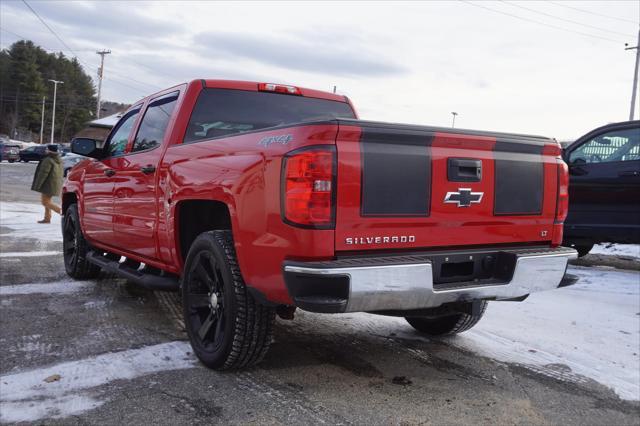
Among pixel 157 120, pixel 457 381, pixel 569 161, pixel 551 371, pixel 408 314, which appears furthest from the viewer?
pixel 569 161

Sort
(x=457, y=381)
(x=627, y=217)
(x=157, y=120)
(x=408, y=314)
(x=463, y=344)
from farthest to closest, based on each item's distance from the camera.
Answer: (x=627, y=217) → (x=157, y=120) → (x=463, y=344) → (x=457, y=381) → (x=408, y=314)

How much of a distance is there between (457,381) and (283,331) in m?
1.47

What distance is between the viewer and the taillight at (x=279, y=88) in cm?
479

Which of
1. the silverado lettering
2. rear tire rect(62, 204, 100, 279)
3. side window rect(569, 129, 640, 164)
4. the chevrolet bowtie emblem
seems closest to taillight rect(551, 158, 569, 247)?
the chevrolet bowtie emblem

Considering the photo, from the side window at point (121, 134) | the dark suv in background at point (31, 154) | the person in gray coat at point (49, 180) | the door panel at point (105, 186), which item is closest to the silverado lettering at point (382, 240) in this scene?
the door panel at point (105, 186)

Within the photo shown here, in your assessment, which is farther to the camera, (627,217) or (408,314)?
(627,217)

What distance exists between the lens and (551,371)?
12.8ft

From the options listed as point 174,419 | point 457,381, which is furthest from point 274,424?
point 457,381

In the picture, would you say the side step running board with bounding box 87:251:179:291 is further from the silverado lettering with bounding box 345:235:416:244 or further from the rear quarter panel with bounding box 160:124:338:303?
the silverado lettering with bounding box 345:235:416:244

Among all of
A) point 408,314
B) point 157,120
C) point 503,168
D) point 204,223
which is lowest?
point 408,314

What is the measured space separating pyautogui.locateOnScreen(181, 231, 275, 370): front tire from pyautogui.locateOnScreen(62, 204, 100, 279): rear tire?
9.07 feet

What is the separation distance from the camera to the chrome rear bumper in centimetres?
274

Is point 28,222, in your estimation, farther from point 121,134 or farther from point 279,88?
point 279,88

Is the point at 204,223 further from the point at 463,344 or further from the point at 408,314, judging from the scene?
the point at 463,344
